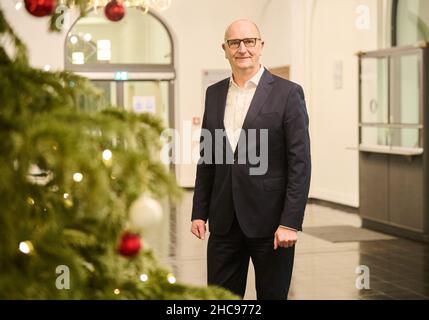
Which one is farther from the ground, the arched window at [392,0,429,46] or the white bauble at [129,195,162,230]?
the arched window at [392,0,429,46]

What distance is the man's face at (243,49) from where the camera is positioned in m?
2.95

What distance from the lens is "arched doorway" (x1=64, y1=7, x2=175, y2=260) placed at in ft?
47.1

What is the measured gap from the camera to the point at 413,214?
8305 mm

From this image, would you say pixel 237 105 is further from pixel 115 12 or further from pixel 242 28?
pixel 115 12

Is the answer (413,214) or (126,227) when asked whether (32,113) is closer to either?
(126,227)

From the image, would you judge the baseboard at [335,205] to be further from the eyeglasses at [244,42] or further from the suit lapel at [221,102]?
the eyeglasses at [244,42]

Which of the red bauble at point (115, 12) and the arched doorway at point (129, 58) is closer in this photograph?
the red bauble at point (115, 12)

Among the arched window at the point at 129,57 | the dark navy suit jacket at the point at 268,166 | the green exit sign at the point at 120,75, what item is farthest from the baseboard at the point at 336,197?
the dark navy suit jacket at the point at 268,166

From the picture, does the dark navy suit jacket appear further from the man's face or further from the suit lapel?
the man's face

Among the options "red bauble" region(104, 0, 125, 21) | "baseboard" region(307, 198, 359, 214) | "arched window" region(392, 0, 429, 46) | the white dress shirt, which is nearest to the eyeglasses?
the white dress shirt

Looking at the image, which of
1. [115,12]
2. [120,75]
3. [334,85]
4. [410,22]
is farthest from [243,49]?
[120,75]

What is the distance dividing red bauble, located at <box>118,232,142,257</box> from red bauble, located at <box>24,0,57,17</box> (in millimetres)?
456

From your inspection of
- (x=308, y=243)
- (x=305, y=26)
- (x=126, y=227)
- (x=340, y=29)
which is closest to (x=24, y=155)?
(x=126, y=227)

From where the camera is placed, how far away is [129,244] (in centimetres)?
130
